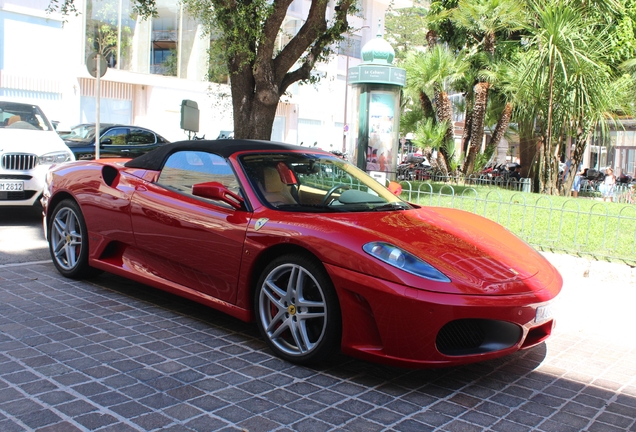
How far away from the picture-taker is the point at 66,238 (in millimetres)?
5605

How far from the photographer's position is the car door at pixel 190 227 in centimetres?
419

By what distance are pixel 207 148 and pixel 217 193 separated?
0.71 m

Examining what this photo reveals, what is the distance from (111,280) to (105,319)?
1.26 meters

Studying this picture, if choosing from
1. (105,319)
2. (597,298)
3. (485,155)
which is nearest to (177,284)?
(105,319)

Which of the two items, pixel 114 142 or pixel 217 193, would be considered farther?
pixel 114 142

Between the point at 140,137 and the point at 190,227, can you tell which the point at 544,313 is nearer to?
the point at 190,227

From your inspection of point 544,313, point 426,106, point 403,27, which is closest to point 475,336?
point 544,313

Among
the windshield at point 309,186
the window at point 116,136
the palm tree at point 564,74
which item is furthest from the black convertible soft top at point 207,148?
the window at point 116,136

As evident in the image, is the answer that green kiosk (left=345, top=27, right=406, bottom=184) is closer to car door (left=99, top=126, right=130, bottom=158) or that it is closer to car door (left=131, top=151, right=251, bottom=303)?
car door (left=99, top=126, right=130, bottom=158)

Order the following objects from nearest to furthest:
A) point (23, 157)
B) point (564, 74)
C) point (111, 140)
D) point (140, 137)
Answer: point (23, 157) < point (564, 74) < point (111, 140) < point (140, 137)

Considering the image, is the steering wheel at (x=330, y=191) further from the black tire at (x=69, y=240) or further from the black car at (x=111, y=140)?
the black car at (x=111, y=140)

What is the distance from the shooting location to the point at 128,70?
31219mm

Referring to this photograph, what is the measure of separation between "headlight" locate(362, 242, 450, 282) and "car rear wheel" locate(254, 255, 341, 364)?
33 cm

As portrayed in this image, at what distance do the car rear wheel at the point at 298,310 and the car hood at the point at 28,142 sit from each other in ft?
19.8
